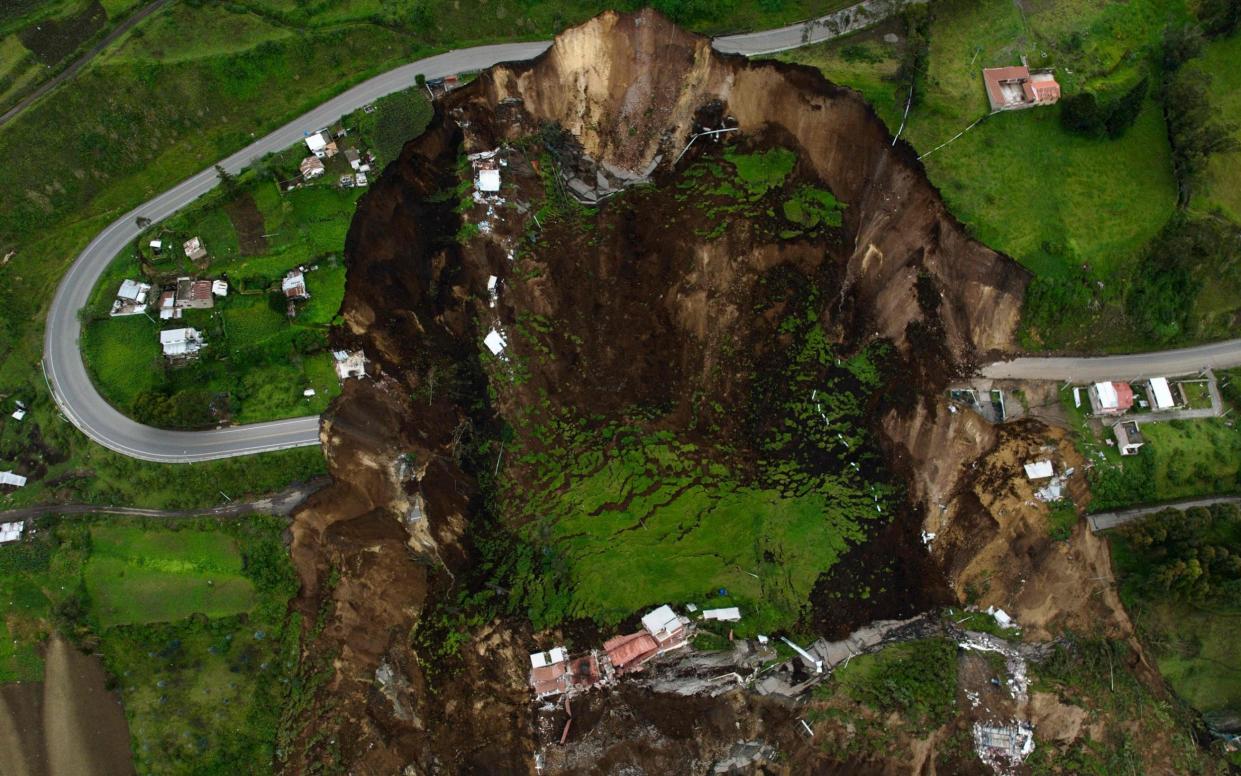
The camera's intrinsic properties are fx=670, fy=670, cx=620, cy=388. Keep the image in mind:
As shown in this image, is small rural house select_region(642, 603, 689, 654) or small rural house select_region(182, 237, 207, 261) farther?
small rural house select_region(182, 237, 207, 261)

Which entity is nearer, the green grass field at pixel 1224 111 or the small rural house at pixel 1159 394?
the small rural house at pixel 1159 394

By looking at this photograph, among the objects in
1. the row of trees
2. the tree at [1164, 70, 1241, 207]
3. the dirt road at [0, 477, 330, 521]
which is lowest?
the row of trees

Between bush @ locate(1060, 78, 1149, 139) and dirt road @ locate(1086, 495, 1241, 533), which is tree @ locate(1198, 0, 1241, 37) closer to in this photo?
bush @ locate(1060, 78, 1149, 139)

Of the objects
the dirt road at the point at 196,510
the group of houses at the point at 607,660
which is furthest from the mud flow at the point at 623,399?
the dirt road at the point at 196,510

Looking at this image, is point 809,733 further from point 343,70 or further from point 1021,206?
point 343,70

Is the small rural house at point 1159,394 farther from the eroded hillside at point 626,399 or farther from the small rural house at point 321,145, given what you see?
the small rural house at point 321,145

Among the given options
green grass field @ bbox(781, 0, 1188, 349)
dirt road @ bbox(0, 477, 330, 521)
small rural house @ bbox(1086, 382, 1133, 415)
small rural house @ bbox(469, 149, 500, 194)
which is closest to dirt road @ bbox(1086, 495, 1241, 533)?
small rural house @ bbox(1086, 382, 1133, 415)

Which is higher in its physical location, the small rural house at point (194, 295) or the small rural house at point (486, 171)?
the small rural house at point (486, 171)
